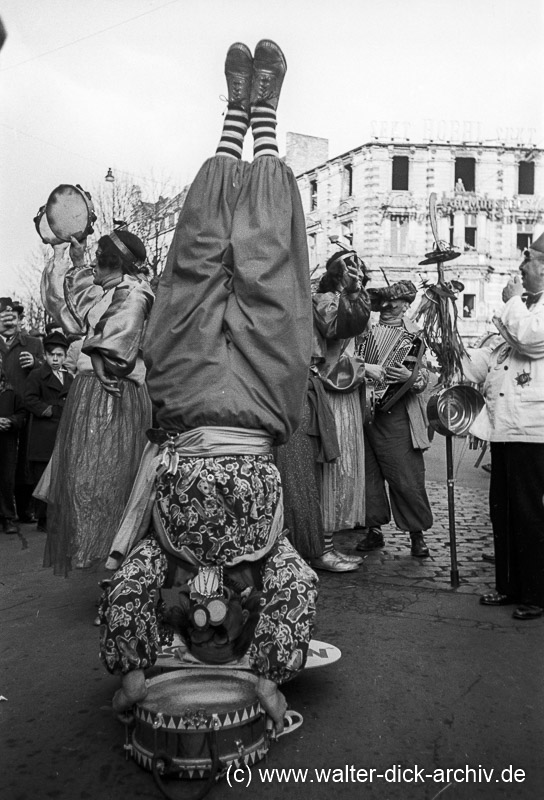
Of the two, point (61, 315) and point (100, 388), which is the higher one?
point (61, 315)

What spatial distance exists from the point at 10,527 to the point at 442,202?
140 ft

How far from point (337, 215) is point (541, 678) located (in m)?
45.8

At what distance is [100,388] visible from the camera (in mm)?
4297

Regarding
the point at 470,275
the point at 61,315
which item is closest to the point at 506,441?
the point at 61,315

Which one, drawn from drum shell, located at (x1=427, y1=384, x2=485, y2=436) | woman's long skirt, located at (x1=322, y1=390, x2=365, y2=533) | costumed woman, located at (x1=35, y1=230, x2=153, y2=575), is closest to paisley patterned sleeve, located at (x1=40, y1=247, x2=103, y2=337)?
costumed woman, located at (x1=35, y1=230, x2=153, y2=575)

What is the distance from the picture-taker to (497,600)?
14.7 feet

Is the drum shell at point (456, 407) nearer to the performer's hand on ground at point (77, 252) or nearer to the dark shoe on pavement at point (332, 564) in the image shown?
the dark shoe on pavement at point (332, 564)

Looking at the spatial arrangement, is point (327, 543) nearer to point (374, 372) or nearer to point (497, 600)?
point (374, 372)

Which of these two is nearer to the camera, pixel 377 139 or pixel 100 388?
pixel 100 388

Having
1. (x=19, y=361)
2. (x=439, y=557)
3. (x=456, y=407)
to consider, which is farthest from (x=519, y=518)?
(x=19, y=361)

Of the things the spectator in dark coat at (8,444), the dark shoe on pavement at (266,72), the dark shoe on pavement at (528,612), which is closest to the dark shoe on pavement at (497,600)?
the dark shoe on pavement at (528,612)

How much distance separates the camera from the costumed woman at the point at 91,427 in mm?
4125

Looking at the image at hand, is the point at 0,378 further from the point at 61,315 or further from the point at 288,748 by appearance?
the point at 288,748

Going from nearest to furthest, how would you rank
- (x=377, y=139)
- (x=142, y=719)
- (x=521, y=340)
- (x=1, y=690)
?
(x=142, y=719) < (x=1, y=690) < (x=521, y=340) < (x=377, y=139)
